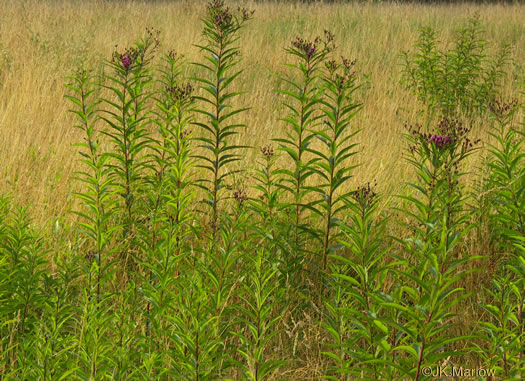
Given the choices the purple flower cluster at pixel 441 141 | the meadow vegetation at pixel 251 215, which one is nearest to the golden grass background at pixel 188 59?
the meadow vegetation at pixel 251 215

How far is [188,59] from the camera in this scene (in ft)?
24.1

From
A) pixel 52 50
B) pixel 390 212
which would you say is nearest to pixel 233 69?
pixel 52 50

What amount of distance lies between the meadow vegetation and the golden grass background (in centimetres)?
4

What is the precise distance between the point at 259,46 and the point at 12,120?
181 inches

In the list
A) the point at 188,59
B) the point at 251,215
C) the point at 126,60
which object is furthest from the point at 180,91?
the point at 188,59

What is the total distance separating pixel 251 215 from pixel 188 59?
16.1 feet

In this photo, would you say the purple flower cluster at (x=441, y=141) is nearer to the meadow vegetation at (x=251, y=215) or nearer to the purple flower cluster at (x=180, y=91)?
the meadow vegetation at (x=251, y=215)

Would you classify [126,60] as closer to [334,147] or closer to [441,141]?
[334,147]

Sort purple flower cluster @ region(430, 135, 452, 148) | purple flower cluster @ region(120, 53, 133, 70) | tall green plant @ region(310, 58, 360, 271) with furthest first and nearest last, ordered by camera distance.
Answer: purple flower cluster @ region(120, 53, 133, 70), tall green plant @ region(310, 58, 360, 271), purple flower cluster @ region(430, 135, 452, 148)

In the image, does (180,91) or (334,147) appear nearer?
(334,147)

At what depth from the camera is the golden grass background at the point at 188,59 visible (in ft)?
13.2

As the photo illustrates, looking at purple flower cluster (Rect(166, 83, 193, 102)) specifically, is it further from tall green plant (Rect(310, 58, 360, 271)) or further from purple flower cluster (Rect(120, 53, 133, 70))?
tall green plant (Rect(310, 58, 360, 271))

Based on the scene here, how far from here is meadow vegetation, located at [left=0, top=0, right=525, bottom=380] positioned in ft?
6.34

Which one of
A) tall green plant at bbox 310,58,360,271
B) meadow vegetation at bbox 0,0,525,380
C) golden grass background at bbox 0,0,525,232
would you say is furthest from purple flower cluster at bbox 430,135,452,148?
golden grass background at bbox 0,0,525,232
